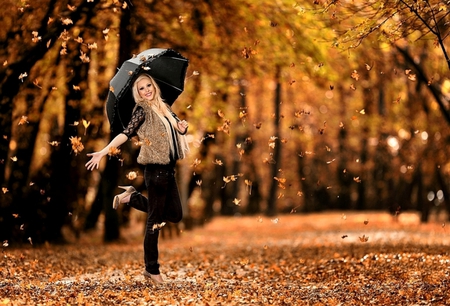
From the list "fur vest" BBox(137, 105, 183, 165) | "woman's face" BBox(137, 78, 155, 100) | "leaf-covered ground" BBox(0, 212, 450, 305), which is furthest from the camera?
"woman's face" BBox(137, 78, 155, 100)

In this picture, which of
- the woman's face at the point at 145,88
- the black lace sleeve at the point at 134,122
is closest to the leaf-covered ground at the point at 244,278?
the black lace sleeve at the point at 134,122

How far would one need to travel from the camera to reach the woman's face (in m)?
8.02

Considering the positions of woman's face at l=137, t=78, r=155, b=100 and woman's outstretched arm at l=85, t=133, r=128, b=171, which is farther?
woman's face at l=137, t=78, r=155, b=100

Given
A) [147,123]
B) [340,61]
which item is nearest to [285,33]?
[340,61]

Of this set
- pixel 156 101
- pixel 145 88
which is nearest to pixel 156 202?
pixel 156 101

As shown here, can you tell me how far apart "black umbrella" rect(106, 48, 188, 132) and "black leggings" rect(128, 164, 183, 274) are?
0.67 metres

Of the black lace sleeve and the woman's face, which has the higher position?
the woman's face

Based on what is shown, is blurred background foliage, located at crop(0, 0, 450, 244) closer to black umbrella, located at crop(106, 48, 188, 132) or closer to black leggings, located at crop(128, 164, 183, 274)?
black leggings, located at crop(128, 164, 183, 274)

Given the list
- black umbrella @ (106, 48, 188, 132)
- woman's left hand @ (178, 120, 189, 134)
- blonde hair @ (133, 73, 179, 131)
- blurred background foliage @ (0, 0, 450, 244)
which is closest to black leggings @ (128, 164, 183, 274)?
blurred background foliage @ (0, 0, 450, 244)

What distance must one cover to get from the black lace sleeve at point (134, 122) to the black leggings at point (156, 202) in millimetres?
410

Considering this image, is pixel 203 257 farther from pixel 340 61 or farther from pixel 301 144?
pixel 301 144

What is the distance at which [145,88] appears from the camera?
8.03 m

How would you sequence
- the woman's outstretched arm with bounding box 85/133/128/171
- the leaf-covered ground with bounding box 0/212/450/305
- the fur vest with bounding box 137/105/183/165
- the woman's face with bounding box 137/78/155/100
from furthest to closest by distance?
the woman's face with bounding box 137/78/155/100, the fur vest with bounding box 137/105/183/165, the woman's outstretched arm with bounding box 85/133/128/171, the leaf-covered ground with bounding box 0/212/450/305

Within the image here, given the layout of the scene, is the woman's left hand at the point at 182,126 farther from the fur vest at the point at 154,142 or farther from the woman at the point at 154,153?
the fur vest at the point at 154,142
